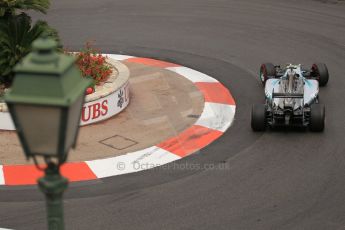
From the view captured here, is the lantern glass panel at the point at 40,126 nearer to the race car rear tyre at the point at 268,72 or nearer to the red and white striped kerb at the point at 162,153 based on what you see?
the red and white striped kerb at the point at 162,153

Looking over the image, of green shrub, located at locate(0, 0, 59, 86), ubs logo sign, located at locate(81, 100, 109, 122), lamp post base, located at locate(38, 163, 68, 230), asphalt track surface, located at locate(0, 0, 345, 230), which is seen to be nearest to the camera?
lamp post base, located at locate(38, 163, 68, 230)

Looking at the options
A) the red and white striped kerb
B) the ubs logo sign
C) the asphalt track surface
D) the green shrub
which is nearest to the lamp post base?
the asphalt track surface

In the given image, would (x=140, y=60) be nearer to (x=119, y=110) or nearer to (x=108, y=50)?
(x=108, y=50)

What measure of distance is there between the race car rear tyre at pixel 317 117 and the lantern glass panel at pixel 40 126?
832 centimetres

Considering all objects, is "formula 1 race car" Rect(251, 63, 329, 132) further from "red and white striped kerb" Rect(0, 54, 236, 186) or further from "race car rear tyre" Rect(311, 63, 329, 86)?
"race car rear tyre" Rect(311, 63, 329, 86)

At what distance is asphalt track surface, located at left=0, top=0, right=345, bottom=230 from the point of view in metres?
8.94

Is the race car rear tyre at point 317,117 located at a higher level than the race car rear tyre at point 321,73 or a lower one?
lower

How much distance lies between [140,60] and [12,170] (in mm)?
6577

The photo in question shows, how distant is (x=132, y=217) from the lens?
352 inches

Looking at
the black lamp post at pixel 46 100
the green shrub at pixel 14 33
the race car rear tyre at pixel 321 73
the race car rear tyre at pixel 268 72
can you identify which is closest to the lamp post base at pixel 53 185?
the black lamp post at pixel 46 100

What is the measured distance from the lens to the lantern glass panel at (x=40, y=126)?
12.2 feet

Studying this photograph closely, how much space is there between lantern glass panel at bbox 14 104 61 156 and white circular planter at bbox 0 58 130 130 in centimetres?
798

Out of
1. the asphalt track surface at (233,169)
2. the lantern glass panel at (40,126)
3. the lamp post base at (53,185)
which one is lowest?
the asphalt track surface at (233,169)

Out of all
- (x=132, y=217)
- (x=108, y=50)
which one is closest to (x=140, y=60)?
(x=108, y=50)
